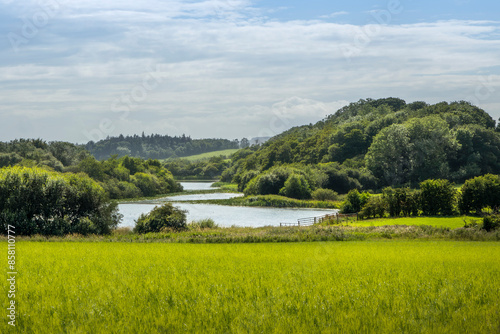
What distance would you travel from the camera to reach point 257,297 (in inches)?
457

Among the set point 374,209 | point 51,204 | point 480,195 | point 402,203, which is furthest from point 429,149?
point 51,204

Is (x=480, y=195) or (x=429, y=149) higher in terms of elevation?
(x=429, y=149)

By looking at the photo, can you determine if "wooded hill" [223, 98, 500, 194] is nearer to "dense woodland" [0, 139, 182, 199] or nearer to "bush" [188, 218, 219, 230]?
"dense woodland" [0, 139, 182, 199]

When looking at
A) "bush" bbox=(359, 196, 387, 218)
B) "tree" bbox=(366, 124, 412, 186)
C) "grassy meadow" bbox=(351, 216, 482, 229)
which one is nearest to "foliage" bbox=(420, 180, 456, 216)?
"grassy meadow" bbox=(351, 216, 482, 229)

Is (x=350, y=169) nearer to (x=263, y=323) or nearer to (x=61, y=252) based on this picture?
(x=61, y=252)

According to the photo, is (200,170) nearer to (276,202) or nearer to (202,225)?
(276,202)

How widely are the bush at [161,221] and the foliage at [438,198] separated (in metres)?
26.4

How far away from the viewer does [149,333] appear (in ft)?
30.2

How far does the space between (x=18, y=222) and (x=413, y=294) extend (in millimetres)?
33895

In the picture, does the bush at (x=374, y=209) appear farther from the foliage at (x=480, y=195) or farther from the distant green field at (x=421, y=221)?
the foliage at (x=480, y=195)

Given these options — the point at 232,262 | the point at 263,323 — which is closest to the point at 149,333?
the point at 263,323

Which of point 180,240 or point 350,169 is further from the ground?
point 350,169

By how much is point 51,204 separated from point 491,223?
36441mm

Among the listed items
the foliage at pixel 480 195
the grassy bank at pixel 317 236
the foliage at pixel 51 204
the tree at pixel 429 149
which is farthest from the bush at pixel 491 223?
the tree at pixel 429 149
